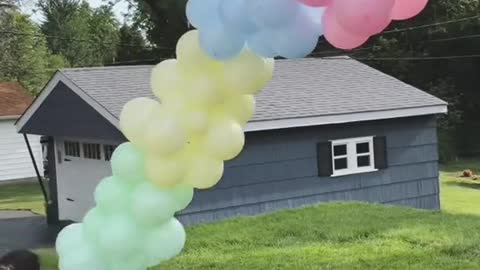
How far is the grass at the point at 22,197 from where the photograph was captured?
→ 59.3ft

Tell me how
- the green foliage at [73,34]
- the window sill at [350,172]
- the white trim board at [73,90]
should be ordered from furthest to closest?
the green foliage at [73,34], the window sill at [350,172], the white trim board at [73,90]

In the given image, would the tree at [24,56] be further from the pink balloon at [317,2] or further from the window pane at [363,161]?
the pink balloon at [317,2]

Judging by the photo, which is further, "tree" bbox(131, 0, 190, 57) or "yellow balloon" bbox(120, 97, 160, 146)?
"tree" bbox(131, 0, 190, 57)

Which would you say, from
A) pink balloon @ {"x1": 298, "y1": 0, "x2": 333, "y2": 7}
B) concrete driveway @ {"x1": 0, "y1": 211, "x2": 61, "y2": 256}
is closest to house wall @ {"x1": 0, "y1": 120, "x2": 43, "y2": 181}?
concrete driveway @ {"x1": 0, "y1": 211, "x2": 61, "y2": 256}

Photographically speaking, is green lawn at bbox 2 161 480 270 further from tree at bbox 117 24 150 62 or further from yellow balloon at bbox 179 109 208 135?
tree at bbox 117 24 150 62

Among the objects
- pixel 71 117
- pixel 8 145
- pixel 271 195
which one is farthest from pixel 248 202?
pixel 8 145

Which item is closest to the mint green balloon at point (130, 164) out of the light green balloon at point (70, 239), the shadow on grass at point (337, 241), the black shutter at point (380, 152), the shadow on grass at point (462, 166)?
the light green balloon at point (70, 239)

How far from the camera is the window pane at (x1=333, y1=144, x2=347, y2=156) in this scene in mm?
13203

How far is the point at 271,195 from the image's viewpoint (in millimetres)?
12461

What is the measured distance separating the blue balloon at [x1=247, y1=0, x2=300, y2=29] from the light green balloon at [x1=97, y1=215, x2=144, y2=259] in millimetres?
1095

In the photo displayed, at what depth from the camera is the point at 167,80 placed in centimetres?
336

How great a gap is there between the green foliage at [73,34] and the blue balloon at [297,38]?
3816cm

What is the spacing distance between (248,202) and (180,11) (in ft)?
62.4

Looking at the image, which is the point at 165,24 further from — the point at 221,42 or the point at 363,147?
the point at 221,42
